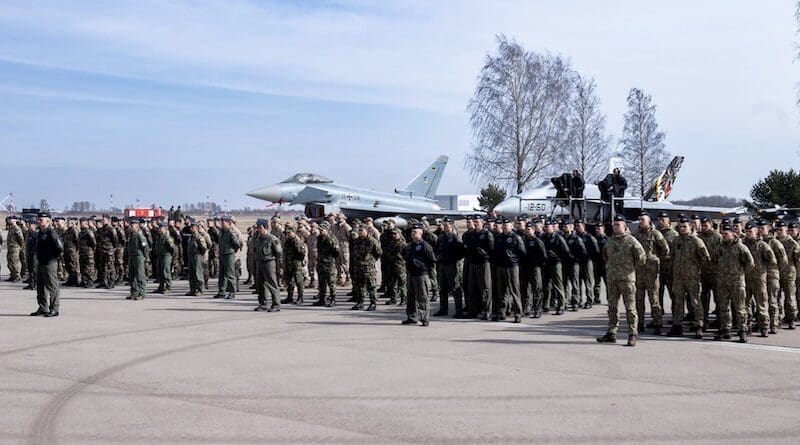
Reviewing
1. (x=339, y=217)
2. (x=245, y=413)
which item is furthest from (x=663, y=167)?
(x=245, y=413)

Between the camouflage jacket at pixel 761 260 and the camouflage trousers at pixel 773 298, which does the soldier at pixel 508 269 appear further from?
the camouflage trousers at pixel 773 298

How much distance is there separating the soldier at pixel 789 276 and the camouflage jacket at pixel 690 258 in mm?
1807

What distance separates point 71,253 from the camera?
63.4 ft

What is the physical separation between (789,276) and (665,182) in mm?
28521

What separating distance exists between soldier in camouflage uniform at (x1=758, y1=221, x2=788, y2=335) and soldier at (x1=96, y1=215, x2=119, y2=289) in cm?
1405

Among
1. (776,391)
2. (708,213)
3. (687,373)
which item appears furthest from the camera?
(708,213)

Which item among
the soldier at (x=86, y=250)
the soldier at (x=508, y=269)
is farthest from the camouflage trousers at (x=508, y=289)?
the soldier at (x=86, y=250)

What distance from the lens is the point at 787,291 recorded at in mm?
11727

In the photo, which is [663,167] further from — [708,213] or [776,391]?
[776,391]

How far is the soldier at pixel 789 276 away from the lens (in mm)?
11664

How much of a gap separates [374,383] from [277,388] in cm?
96

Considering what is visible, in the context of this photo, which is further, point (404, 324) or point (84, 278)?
point (84, 278)

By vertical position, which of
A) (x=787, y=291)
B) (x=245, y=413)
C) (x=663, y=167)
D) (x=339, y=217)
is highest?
(x=663, y=167)

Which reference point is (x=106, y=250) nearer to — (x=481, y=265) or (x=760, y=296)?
(x=481, y=265)
